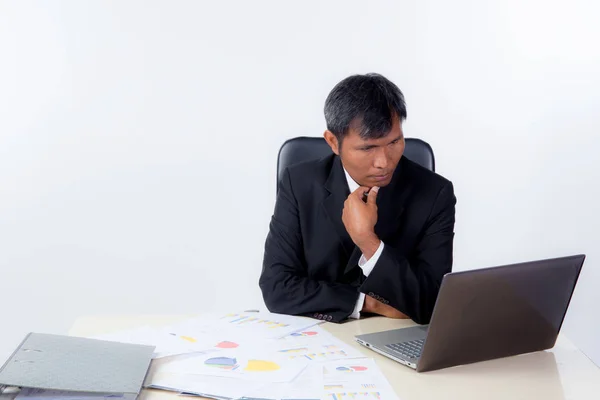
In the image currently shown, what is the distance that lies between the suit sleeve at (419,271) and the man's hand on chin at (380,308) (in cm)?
1

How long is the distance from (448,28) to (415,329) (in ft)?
6.45

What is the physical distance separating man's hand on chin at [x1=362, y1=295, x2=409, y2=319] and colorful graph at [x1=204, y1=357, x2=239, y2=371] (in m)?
0.51

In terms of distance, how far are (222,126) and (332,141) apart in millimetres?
1286

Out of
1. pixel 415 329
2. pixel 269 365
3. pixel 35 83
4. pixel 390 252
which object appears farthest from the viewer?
pixel 35 83

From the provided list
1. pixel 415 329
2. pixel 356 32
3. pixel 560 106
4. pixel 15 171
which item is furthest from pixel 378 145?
pixel 15 171

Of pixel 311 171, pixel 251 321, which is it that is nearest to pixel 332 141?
pixel 311 171

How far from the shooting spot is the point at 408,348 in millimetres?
1582

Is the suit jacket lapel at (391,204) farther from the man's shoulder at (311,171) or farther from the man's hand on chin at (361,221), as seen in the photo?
the man's shoulder at (311,171)

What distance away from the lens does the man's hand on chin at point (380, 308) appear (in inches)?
74.7

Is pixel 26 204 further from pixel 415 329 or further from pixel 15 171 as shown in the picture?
pixel 415 329

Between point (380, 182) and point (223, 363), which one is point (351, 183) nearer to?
point (380, 182)

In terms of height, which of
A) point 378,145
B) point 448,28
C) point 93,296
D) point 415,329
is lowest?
point 93,296

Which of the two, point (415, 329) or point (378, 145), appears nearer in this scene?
point (415, 329)

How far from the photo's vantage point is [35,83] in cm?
326
